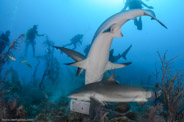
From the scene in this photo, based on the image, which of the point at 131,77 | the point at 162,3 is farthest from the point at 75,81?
the point at 162,3

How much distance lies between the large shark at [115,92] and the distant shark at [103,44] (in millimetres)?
1033

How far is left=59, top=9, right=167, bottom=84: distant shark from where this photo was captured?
3635 mm

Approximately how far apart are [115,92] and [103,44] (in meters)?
1.55

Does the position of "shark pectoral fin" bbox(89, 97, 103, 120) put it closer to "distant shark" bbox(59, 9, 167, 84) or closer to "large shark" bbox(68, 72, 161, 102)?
"large shark" bbox(68, 72, 161, 102)

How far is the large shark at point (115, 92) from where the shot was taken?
12.9ft

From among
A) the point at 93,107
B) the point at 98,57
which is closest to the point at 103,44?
the point at 98,57

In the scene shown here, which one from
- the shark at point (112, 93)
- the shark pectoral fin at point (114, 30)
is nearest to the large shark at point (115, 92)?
the shark at point (112, 93)

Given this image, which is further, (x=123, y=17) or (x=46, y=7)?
(x=46, y=7)

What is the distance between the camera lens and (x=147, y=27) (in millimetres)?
122562

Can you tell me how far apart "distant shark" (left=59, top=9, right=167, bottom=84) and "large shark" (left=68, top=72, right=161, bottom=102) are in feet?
3.39

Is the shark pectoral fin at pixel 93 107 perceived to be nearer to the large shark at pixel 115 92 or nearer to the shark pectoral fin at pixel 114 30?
the large shark at pixel 115 92

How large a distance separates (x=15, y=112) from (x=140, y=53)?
99605 millimetres

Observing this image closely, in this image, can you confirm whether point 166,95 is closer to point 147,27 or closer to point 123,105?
point 123,105

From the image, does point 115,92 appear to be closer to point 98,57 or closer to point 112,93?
point 112,93
